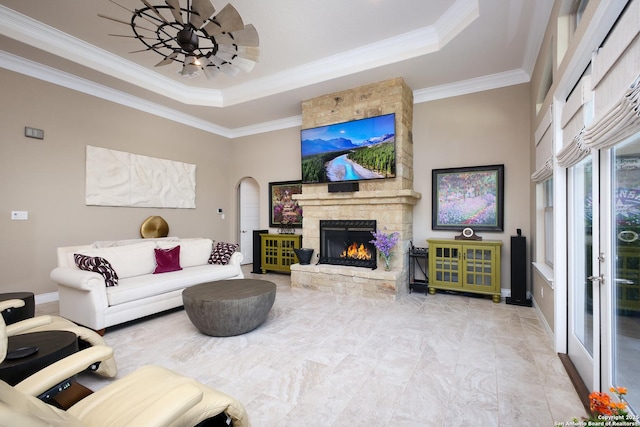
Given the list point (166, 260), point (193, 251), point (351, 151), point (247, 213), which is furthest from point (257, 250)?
point (351, 151)

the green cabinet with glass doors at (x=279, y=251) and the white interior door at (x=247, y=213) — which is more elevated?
the white interior door at (x=247, y=213)

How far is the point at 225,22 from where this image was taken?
2.56 metres

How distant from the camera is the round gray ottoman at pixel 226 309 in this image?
119 inches

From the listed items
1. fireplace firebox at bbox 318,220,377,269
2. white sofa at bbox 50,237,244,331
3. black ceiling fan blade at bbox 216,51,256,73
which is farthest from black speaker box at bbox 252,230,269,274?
black ceiling fan blade at bbox 216,51,256,73

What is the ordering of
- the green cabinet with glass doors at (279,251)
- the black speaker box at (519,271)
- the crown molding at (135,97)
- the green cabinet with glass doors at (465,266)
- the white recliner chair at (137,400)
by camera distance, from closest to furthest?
the white recliner chair at (137,400)
the black speaker box at (519,271)
the crown molding at (135,97)
the green cabinet with glass doors at (465,266)
the green cabinet with glass doors at (279,251)

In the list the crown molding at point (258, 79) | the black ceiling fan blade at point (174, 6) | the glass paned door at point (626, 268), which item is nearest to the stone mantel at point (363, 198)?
the crown molding at point (258, 79)

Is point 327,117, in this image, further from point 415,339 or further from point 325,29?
point 415,339

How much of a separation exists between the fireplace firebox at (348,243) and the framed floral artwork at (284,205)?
1.32m

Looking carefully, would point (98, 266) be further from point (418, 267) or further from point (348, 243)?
point (418, 267)

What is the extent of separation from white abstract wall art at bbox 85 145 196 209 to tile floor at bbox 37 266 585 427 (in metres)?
2.01

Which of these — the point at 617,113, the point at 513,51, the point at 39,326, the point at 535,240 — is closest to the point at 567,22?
the point at 513,51

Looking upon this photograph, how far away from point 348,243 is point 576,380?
11.4ft

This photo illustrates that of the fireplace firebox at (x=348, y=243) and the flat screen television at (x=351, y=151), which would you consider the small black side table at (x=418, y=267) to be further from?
the flat screen television at (x=351, y=151)

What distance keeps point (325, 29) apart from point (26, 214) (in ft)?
16.2
